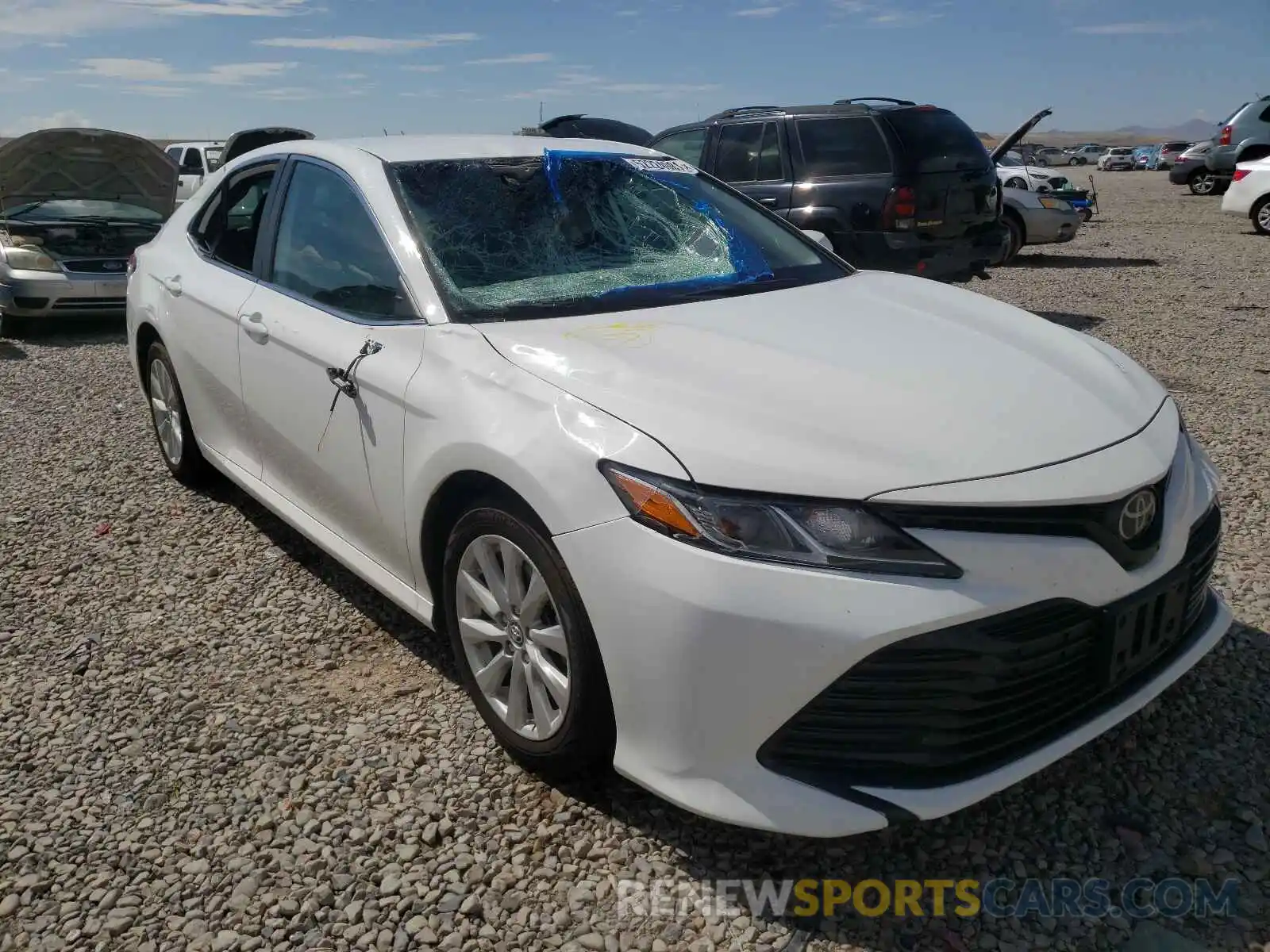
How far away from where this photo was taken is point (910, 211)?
8.12 metres

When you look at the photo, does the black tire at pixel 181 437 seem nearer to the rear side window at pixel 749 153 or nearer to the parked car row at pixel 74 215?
the parked car row at pixel 74 215

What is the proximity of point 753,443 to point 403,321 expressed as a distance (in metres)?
1.22

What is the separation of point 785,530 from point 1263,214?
1665cm

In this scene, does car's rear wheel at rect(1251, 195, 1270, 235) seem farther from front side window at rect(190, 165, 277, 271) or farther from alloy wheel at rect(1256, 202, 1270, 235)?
front side window at rect(190, 165, 277, 271)

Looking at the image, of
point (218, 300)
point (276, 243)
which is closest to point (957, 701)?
point (276, 243)

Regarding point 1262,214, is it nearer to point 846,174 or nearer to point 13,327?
point 846,174

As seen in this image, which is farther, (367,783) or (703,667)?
(367,783)

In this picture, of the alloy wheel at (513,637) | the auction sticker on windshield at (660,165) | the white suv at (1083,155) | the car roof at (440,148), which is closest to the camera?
the alloy wheel at (513,637)

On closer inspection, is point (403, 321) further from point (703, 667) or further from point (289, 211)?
point (703, 667)

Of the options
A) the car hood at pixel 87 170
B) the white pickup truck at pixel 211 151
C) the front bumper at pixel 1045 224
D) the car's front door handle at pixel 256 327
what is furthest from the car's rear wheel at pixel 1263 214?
the car's front door handle at pixel 256 327

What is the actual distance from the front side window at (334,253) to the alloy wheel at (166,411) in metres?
1.31

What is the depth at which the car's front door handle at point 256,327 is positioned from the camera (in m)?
3.55

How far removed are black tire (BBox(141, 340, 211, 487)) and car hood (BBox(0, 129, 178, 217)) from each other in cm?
578

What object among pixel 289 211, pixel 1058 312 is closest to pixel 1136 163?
pixel 1058 312
